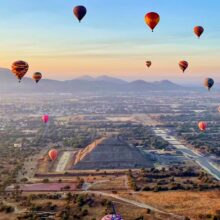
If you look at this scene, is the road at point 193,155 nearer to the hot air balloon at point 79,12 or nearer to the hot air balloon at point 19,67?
the hot air balloon at point 79,12

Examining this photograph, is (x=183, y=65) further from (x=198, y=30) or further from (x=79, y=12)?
(x=79, y=12)

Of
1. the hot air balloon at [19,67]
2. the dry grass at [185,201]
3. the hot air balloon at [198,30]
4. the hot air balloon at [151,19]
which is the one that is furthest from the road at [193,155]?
the hot air balloon at [19,67]

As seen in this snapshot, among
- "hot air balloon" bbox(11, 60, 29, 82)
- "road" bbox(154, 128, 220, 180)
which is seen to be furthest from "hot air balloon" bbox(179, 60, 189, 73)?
"hot air balloon" bbox(11, 60, 29, 82)

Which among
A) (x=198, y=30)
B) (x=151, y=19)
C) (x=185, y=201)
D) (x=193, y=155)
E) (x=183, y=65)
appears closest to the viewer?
(x=185, y=201)

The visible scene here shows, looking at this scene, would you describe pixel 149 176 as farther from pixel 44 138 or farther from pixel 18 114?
pixel 18 114

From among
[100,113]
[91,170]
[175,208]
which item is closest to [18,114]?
[100,113]

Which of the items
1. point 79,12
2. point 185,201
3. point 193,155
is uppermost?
point 79,12

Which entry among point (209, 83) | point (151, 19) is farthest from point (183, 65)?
point (151, 19)
